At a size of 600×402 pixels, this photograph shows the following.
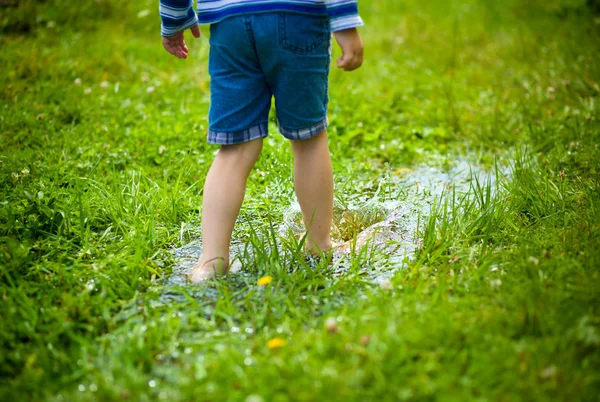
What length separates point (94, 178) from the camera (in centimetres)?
273

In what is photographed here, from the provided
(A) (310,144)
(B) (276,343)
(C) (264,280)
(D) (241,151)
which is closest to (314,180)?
→ (A) (310,144)

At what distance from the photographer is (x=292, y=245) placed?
221cm

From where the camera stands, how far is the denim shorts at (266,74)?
1817mm

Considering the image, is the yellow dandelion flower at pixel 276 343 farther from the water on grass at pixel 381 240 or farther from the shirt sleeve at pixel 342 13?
the shirt sleeve at pixel 342 13

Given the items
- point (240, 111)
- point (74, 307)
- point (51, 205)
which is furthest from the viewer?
point (51, 205)

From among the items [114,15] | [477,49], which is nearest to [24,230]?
[114,15]

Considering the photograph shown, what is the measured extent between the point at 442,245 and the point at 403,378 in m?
0.78

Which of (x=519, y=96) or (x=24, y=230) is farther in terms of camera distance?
(x=519, y=96)

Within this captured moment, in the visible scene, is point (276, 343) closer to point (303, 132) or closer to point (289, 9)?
point (303, 132)

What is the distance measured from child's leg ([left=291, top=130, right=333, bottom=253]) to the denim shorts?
0.22 ft

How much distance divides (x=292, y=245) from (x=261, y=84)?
0.61 meters

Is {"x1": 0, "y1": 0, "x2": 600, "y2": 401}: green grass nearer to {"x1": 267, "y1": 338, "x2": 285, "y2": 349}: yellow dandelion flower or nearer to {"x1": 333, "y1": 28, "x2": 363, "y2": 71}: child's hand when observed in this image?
{"x1": 267, "y1": 338, "x2": 285, "y2": 349}: yellow dandelion flower

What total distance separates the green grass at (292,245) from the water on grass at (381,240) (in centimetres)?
4

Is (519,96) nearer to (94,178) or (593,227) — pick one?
(593,227)
